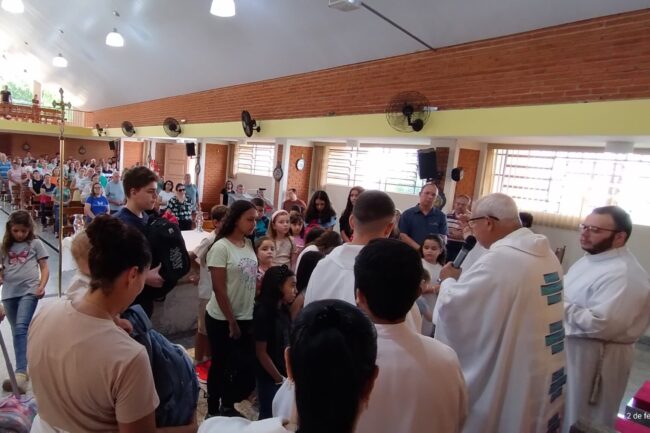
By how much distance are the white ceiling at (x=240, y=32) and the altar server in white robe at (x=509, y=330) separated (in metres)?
4.19

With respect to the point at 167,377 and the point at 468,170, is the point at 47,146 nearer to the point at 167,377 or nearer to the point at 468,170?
the point at 468,170

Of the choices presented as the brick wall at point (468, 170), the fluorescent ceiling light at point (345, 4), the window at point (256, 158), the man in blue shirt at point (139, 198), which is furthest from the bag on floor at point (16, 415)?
the window at point (256, 158)

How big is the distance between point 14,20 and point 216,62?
30.0 ft

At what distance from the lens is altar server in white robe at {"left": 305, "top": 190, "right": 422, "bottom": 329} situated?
1781mm

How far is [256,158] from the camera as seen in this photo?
43.4ft

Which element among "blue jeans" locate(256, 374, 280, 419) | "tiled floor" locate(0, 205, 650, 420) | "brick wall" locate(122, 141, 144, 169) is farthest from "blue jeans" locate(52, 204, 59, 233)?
"brick wall" locate(122, 141, 144, 169)

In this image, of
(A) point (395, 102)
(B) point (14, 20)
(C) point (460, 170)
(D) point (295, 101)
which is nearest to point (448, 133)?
(C) point (460, 170)

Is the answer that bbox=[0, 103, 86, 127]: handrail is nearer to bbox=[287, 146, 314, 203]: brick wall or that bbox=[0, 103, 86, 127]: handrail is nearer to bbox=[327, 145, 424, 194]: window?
bbox=[287, 146, 314, 203]: brick wall

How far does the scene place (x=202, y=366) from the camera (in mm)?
3742

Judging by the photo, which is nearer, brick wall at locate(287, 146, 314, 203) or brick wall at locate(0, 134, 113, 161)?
brick wall at locate(287, 146, 314, 203)

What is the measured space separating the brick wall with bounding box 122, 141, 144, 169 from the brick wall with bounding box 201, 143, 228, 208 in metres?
5.91

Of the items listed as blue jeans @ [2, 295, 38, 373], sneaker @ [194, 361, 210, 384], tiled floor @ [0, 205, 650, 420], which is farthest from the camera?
sneaker @ [194, 361, 210, 384]

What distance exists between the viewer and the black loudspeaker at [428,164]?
6324 mm

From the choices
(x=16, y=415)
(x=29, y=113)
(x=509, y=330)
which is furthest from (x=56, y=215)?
(x=29, y=113)
